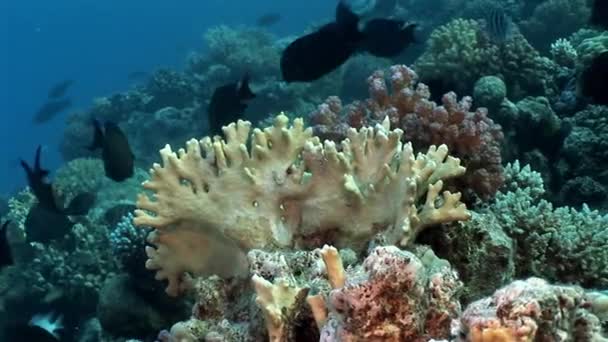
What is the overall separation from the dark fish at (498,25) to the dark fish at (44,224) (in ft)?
17.8

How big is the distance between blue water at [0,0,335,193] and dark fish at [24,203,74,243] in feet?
194

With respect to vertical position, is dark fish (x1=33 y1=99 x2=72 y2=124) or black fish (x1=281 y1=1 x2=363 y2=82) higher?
dark fish (x1=33 y1=99 x2=72 y2=124)

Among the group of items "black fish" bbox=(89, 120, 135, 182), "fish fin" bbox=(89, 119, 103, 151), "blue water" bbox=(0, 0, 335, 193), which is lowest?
"black fish" bbox=(89, 120, 135, 182)

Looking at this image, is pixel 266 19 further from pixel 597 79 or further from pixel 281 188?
pixel 281 188

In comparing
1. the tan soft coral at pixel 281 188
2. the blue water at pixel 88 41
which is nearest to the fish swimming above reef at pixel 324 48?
the tan soft coral at pixel 281 188

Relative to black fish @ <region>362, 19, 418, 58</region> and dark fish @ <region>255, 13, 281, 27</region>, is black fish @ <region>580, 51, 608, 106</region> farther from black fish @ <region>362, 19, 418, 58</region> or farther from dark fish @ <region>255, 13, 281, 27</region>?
dark fish @ <region>255, 13, 281, 27</region>

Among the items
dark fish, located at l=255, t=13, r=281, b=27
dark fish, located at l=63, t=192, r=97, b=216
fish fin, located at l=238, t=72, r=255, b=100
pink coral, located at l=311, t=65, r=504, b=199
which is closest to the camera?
pink coral, located at l=311, t=65, r=504, b=199

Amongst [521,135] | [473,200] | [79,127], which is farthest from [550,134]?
[79,127]

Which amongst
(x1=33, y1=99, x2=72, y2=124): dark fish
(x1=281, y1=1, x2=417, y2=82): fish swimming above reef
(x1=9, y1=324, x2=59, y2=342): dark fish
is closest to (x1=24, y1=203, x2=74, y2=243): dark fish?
(x1=9, y1=324, x2=59, y2=342): dark fish

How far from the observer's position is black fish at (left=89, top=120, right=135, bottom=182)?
5438 millimetres

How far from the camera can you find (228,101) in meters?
5.69

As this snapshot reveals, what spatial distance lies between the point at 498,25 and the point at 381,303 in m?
6.20

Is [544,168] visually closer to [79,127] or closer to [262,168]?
[262,168]

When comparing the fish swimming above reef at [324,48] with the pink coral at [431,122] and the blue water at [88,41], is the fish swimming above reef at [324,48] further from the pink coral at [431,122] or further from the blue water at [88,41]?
the blue water at [88,41]
